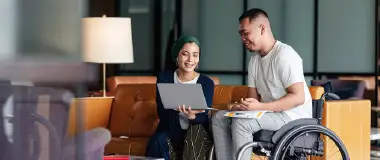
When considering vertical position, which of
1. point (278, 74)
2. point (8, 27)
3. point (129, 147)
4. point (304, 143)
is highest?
point (8, 27)

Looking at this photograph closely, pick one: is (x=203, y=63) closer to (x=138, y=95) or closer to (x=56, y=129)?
(x=138, y=95)

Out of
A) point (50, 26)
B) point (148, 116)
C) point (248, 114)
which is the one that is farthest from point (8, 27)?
point (148, 116)

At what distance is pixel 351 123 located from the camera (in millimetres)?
4281

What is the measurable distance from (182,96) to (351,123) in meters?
1.22

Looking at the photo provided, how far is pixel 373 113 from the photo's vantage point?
7832 mm

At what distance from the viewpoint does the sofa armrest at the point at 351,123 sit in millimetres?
4035

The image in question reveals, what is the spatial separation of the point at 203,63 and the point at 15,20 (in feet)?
30.0

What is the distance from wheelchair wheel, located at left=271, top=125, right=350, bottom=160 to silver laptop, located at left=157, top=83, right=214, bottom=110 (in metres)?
0.46

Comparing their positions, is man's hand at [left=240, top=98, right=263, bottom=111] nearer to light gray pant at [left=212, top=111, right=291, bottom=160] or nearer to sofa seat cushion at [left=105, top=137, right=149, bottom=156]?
light gray pant at [left=212, top=111, right=291, bottom=160]

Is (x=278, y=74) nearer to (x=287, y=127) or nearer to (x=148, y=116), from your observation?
(x=287, y=127)

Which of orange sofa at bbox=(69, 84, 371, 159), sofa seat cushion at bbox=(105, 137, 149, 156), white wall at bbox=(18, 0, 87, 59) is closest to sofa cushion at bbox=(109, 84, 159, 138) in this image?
orange sofa at bbox=(69, 84, 371, 159)

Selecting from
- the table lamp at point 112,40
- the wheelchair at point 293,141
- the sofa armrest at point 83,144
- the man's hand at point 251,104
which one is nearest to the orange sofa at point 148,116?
the wheelchair at point 293,141

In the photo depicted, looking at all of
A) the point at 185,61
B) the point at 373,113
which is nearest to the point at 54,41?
the point at 185,61

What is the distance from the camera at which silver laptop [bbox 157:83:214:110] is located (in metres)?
3.59
